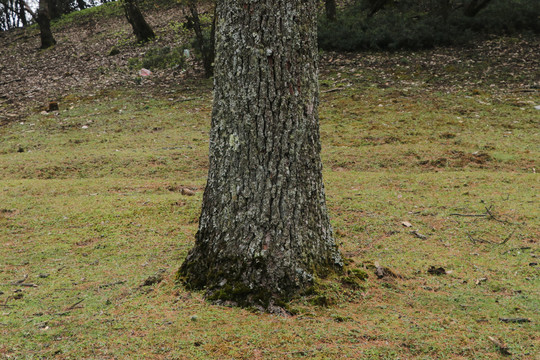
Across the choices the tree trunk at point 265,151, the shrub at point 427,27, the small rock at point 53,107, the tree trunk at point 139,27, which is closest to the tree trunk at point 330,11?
the shrub at point 427,27

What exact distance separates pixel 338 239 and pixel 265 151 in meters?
1.69

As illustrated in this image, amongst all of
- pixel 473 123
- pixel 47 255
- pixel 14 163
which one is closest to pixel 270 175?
pixel 47 255

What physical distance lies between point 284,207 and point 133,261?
1655mm

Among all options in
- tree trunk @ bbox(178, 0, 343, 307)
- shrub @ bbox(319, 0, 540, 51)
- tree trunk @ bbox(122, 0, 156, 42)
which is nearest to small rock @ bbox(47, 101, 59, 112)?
tree trunk @ bbox(122, 0, 156, 42)

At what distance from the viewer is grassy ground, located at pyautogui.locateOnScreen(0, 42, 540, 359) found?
2582mm

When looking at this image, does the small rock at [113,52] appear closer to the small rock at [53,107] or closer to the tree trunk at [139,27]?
the tree trunk at [139,27]

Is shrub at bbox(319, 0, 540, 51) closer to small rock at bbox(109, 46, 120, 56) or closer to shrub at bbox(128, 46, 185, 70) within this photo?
shrub at bbox(128, 46, 185, 70)

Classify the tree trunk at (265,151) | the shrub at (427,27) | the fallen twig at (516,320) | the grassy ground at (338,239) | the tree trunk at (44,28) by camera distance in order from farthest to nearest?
Answer: the tree trunk at (44,28)
the shrub at (427,27)
the tree trunk at (265,151)
the fallen twig at (516,320)
the grassy ground at (338,239)

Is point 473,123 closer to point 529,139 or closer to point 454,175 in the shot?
point 529,139

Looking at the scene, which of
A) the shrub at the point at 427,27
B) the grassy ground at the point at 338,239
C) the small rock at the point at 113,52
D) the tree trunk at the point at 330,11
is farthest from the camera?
the small rock at the point at 113,52

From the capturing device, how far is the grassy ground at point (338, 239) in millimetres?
2582

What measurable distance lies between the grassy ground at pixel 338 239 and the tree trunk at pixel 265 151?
23 centimetres

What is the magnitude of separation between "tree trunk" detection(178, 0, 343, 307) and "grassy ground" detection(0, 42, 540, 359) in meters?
0.23

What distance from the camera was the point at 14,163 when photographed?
754cm
